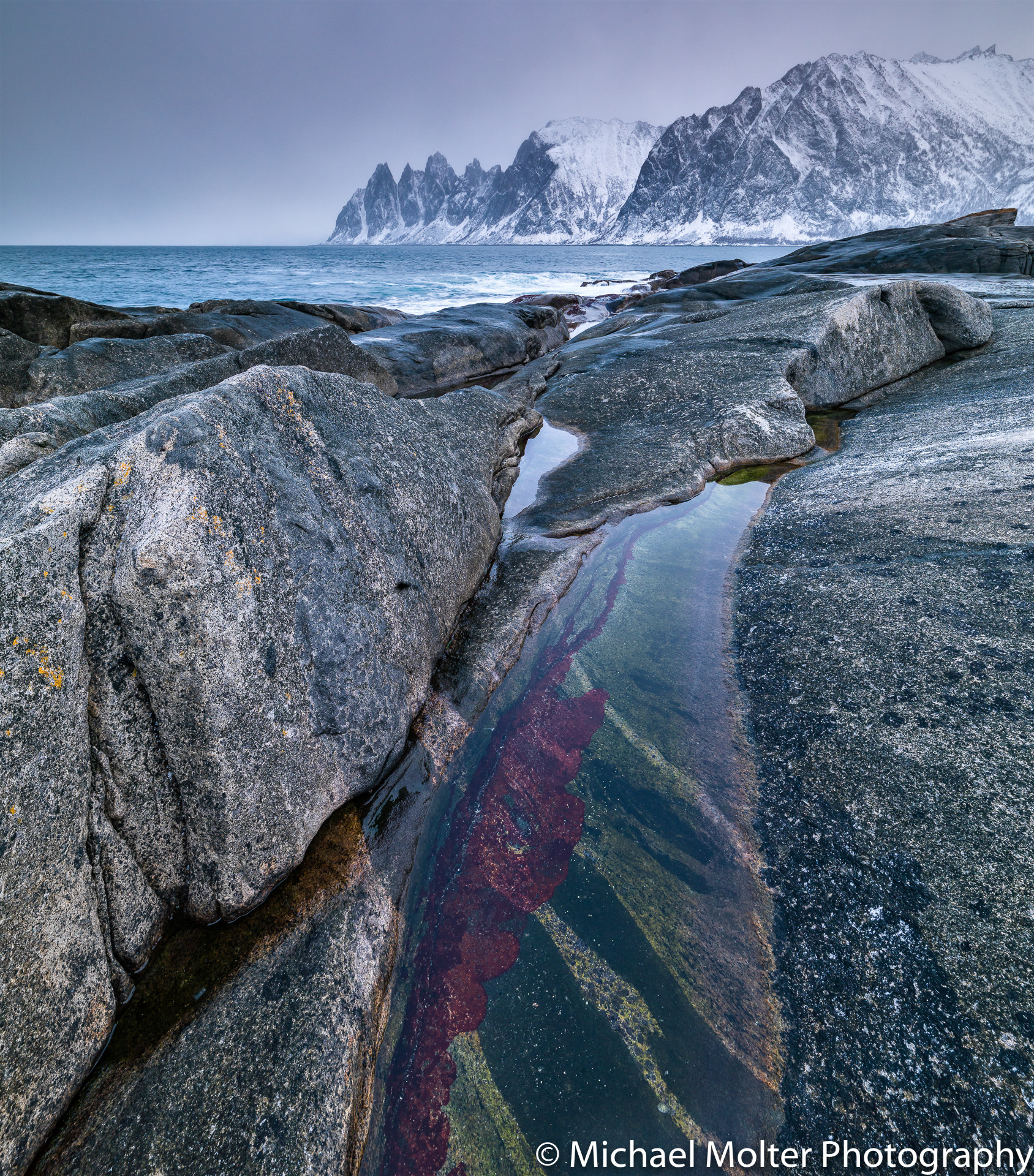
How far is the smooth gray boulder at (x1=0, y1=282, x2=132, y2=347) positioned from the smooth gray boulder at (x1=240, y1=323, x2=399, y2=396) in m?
5.19

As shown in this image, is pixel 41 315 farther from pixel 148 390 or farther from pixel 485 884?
pixel 485 884

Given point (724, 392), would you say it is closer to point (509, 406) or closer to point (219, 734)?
point (509, 406)

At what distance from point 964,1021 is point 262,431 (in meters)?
4.70

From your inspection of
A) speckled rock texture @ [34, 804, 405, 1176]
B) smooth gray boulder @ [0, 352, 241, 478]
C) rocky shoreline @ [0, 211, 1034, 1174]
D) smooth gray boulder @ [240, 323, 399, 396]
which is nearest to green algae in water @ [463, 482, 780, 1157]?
rocky shoreline @ [0, 211, 1034, 1174]

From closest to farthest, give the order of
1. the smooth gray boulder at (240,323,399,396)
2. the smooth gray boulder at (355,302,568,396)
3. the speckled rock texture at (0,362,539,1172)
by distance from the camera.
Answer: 1. the speckled rock texture at (0,362,539,1172)
2. the smooth gray boulder at (240,323,399,396)
3. the smooth gray boulder at (355,302,568,396)

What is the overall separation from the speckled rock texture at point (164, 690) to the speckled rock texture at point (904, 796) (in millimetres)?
2650

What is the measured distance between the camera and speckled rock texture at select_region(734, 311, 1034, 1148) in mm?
2104

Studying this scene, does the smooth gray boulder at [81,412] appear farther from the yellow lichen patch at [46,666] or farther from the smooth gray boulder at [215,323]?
the smooth gray boulder at [215,323]

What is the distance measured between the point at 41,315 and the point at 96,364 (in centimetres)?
453

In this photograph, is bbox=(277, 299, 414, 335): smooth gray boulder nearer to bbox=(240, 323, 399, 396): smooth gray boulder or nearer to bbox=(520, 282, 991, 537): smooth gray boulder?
bbox=(240, 323, 399, 396): smooth gray boulder

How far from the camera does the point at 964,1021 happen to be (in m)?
2.14

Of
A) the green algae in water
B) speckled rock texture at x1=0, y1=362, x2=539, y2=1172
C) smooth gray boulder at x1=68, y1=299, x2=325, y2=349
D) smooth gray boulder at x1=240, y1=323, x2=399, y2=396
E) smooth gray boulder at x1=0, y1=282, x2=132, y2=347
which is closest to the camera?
speckled rock texture at x1=0, y1=362, x2=539, y2=1172

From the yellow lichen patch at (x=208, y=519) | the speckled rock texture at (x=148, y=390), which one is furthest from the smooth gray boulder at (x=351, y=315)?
the yellow lichen patch at (x=208, y=519)

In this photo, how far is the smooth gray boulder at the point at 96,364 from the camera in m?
8.87
